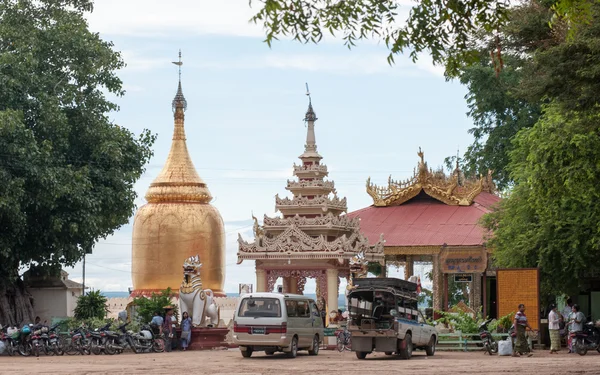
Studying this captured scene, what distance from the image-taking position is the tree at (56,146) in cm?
3275

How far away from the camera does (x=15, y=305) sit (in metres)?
37.7

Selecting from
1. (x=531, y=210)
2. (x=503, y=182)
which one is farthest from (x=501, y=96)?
(x=531, y=210)

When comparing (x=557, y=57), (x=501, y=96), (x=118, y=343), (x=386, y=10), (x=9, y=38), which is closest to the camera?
(x=386, y=10)

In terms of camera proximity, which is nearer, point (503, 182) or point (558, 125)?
point (558, 125)

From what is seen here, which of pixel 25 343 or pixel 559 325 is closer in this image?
pixel 559 325

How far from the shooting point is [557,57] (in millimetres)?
20781

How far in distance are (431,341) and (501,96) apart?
64.1 ft

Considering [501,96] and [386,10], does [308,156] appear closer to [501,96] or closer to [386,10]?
[501,96]

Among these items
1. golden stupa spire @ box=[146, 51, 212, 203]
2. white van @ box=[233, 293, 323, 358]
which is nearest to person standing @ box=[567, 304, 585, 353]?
white van @ box=[233, 293, 323, 358]

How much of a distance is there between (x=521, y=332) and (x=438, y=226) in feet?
43.9

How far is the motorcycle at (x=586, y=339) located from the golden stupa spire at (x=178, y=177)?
27.2 metres

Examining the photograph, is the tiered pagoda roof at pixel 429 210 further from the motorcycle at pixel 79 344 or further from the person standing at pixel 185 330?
the motorcycle at pixel 79 344

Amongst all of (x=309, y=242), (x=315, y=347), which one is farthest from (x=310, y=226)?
(x=315, y=347)

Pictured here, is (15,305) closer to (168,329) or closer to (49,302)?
(49,302)
